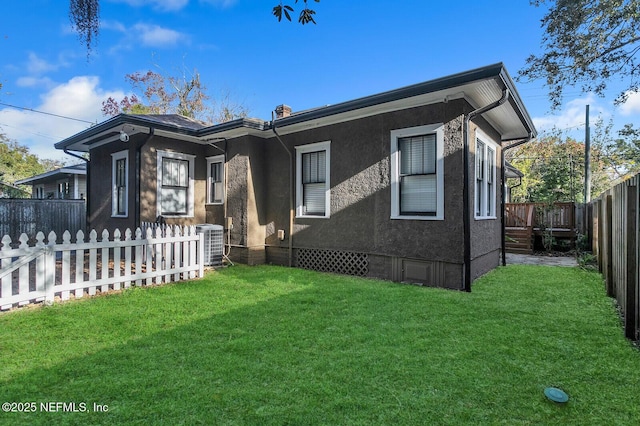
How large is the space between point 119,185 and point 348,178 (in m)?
7.03

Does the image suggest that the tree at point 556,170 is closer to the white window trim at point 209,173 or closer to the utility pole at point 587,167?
the utility pole at point 587,167

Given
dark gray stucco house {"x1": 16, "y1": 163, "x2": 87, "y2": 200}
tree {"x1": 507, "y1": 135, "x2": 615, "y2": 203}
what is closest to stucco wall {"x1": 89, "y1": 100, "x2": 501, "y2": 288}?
dark gray stucco house {"x1": 16, "y1": 163, "x2": 87, "y2": 200}

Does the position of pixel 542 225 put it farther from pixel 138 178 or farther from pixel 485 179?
pixel 138 178

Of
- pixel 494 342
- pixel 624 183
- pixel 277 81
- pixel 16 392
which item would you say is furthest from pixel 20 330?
pixel 277 81

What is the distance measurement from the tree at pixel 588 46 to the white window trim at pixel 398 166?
6927 mm

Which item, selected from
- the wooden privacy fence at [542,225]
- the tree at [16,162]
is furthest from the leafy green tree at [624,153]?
the tree at [16,162]

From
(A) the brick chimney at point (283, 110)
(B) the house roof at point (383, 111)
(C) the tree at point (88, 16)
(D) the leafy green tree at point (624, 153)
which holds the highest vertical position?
(D) the leafy green tree at point (624, 153)

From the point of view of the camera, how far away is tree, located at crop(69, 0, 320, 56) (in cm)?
248

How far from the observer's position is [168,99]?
23.2 meters

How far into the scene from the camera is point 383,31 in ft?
32.4

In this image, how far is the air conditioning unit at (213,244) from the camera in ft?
25.3

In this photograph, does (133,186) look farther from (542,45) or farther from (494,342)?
(542,45)

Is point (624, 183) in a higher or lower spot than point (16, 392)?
higher

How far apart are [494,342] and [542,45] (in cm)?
1074
